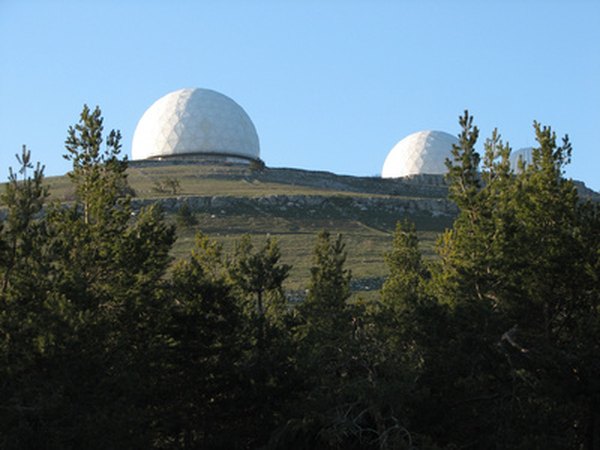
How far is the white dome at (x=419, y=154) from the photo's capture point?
85.7 m

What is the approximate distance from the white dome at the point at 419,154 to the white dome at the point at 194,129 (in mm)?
15304

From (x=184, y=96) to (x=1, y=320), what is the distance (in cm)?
6843

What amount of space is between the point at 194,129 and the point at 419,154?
23.8 m

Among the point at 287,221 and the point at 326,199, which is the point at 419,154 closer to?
the point at 326,199

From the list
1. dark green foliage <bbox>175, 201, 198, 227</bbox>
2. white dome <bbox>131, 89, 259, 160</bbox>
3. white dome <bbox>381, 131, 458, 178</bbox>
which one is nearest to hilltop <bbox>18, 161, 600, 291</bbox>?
dark green foliage <bbox>175, 201, 198, 227</bbox>

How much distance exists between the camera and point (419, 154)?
87188mm

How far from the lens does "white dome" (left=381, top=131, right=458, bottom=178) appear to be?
85688 millimetres

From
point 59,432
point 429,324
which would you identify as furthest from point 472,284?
point 59,432

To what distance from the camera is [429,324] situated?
21250 millimetres

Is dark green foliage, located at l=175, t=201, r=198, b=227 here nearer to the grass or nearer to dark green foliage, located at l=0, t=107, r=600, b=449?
the grass

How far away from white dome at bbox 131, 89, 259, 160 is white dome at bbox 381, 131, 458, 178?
15.3m

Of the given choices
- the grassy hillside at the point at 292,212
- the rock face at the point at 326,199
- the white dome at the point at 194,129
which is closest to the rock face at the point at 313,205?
the rock face at the point at 326,199

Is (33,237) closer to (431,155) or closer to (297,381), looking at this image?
(297,381)

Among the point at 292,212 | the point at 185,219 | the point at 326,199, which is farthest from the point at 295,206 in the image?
the point at 185,219
